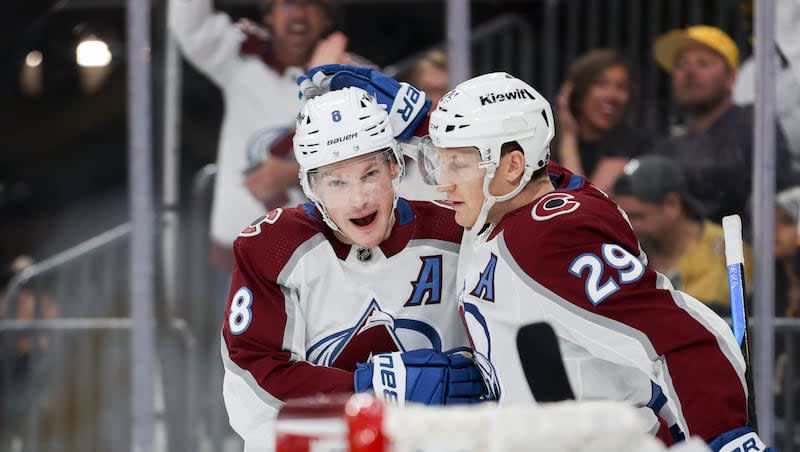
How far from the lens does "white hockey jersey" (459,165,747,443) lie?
1980mm

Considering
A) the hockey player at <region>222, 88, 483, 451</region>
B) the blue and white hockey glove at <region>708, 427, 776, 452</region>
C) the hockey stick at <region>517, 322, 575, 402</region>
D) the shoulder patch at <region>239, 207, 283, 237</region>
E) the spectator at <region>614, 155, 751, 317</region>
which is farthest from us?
the spectator at <region>614, 155, 751, 317</region>

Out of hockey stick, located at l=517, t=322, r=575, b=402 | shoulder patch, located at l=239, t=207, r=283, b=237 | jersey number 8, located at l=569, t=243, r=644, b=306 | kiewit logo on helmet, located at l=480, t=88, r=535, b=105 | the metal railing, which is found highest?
kiewit logo on helmet, located at l=480, t=88, r=535, b=105

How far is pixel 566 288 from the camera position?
2041 mm

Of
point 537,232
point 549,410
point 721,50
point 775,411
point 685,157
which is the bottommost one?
point 775,411

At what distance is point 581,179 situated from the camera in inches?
89.4

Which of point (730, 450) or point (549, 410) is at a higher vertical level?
point (549, 410)

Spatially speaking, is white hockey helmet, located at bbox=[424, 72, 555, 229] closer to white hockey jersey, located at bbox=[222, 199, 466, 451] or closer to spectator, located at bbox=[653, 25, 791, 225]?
white hockey jersey, located at bbox=[222, 199, 466, 451]

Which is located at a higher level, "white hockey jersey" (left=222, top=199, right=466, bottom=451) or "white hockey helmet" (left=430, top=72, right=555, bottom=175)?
"white hockey helmet" (left=430, top=72, right=555, bottom=175)

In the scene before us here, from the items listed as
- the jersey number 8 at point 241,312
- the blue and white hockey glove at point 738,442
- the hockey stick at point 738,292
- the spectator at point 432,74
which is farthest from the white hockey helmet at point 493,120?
the spectator at point 432,74

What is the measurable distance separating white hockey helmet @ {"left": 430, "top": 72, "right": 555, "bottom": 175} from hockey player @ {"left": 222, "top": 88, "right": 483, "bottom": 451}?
163mm

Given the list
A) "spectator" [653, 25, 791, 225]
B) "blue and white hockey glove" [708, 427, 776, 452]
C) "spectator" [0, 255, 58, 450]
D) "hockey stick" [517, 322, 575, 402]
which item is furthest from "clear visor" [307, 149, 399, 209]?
"spectator" [0, 255, 58, 450]

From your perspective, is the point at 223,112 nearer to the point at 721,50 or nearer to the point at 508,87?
the point at 721,50

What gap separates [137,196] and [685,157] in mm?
→ 1772

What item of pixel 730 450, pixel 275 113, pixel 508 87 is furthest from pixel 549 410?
pixel 275 113
